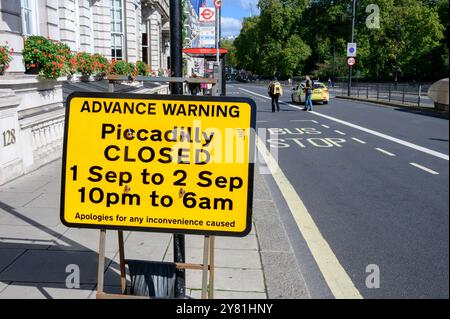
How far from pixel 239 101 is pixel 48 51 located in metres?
8.44

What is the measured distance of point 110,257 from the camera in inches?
174

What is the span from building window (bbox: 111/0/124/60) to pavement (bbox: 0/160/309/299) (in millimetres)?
18166

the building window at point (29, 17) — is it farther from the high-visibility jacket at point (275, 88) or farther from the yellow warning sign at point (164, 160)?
the high-visibility jacket at point (275, 88)

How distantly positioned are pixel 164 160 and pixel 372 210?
428 cm

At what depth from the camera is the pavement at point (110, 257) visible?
3.72 meters

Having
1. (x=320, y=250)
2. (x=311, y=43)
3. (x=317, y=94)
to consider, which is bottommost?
(x=320, y=250)

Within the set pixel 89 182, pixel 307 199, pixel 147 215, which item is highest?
pixel 89 182

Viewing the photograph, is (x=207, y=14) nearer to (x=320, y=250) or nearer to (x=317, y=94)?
(x=320, y=250)

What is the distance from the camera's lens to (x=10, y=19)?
30.2ft
